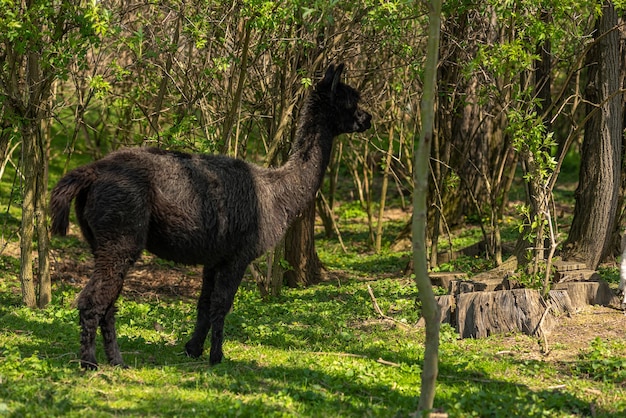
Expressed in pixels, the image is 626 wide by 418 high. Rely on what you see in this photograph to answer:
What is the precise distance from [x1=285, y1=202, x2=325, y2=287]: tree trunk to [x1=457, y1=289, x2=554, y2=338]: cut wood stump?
5.01 m

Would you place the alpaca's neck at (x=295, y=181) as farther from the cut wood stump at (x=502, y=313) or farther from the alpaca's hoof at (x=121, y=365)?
the cut wood stump at (x=502, y=313)

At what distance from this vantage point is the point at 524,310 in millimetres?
8633

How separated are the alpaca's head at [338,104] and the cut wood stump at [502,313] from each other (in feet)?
7.43

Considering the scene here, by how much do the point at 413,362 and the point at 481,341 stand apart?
4.14ft

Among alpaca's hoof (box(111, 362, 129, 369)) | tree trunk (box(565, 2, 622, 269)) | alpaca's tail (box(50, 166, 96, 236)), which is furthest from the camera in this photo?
tree trunk (box(565, 2, 622, 269))

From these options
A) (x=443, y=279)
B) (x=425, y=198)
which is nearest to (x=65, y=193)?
(x=425, y=198)

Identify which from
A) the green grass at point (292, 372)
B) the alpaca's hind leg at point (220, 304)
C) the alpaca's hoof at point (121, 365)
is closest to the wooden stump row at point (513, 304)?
the green grass at point (292, 372)

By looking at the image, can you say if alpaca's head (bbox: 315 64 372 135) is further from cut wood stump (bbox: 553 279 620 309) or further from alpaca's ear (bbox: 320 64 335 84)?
cut wood stump (bbox: 553 279 620 309)

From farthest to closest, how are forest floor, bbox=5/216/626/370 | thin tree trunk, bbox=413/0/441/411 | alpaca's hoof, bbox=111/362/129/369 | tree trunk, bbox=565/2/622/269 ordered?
tree trunk, bbox=565/2/622/269 < forest floor, bbox=5/216/626/370 < alpaca's hoof, bbox=111/362/129/369 < thin tree trunk, bbox=413/0/441/411

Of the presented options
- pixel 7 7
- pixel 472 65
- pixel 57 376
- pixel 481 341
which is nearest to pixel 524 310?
pixel 481 341

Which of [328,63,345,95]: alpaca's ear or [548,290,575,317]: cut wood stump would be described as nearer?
[328,63,345,95]: alpaca's ear

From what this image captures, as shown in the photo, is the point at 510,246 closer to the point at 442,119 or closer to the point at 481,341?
the point at 442,119

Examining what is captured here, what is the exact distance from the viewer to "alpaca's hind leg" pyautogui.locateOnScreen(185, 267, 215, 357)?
7.93m

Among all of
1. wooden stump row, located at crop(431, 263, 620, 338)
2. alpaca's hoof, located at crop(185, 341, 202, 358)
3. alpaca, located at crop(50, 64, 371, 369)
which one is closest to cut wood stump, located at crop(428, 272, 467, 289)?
wooden stump row, located at crop(431, 263, 620, 338)
